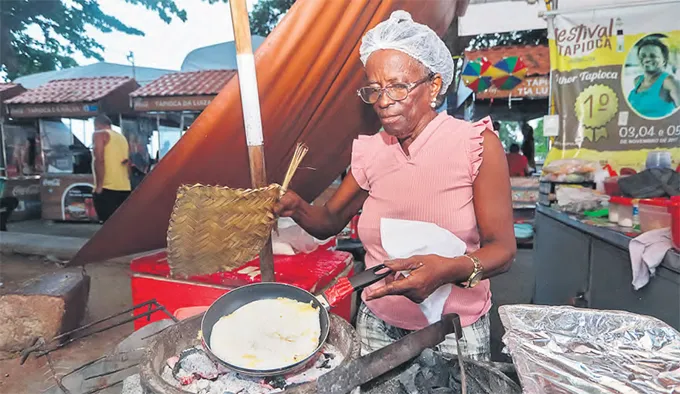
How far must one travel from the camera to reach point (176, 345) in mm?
1288

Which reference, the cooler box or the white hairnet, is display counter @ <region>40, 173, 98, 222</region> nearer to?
the cooler box

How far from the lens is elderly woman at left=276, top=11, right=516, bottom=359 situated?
4.25 ft

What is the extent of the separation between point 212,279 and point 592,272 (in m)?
2.61

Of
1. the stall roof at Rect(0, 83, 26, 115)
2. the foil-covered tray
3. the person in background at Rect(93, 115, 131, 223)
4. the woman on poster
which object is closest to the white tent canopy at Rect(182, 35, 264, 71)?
the stall roof at Rect(0, 83, 26, 115)

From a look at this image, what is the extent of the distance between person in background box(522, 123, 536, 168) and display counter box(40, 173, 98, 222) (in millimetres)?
10762

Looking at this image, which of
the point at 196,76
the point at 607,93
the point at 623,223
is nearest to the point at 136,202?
the point at 623,223

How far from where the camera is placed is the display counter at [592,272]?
201 centimetres

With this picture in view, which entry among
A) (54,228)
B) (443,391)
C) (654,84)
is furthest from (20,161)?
(654,84)

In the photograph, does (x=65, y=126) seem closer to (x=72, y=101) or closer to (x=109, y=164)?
(x=72, y=101)

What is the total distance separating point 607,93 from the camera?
343cm

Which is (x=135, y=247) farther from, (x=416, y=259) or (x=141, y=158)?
(x=141, y=158)

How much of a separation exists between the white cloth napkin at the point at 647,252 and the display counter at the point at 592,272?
0.12ft

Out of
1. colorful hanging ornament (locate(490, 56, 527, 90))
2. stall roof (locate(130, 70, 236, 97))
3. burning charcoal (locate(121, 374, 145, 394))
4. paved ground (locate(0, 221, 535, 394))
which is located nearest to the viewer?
burning charcoal (locate(121, 374, 145, 394))

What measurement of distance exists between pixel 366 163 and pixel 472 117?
820 centimetres
